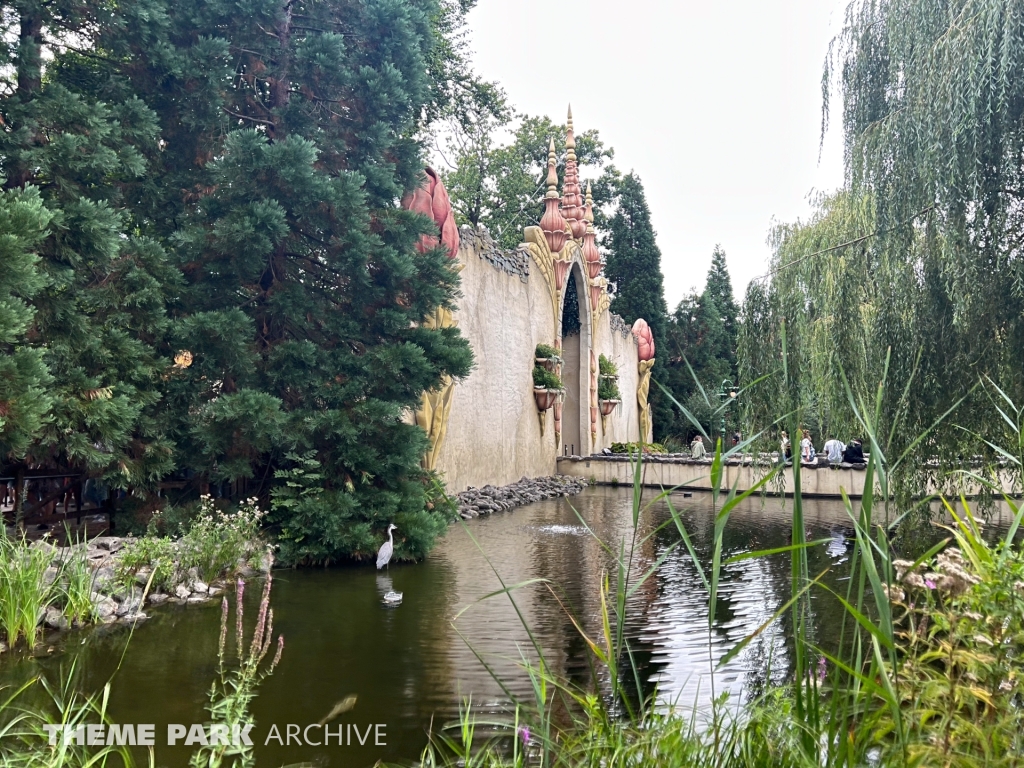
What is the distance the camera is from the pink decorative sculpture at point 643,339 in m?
23.4

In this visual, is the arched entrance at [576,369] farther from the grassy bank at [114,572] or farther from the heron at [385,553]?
the grassy bank at [114,572]

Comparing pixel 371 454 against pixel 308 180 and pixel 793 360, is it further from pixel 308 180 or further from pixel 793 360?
pixel 793 360

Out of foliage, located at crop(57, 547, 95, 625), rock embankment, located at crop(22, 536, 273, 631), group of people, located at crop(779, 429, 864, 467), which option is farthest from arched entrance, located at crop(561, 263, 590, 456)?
foliage, located at crop(57, 547, 95, 625)

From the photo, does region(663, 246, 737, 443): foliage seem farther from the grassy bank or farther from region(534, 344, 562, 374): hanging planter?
the grassy bank

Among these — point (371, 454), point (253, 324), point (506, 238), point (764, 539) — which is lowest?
point (764, 539)

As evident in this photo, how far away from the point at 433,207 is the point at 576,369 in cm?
920

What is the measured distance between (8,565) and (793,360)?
4.99 meters

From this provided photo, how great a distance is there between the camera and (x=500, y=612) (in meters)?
5.38

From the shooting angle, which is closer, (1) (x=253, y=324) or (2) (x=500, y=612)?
(2) (x=500, y=612)

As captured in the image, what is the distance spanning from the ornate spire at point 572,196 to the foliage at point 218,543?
39.6 ft

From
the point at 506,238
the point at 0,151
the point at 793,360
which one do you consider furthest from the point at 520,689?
the point at 506,238

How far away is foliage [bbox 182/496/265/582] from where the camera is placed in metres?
5.85

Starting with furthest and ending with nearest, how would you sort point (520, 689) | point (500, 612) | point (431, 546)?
1. point (431, 546)
2. point (500, 612)
3. point (520, 689)

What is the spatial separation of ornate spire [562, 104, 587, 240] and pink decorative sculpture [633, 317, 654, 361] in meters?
6.09
